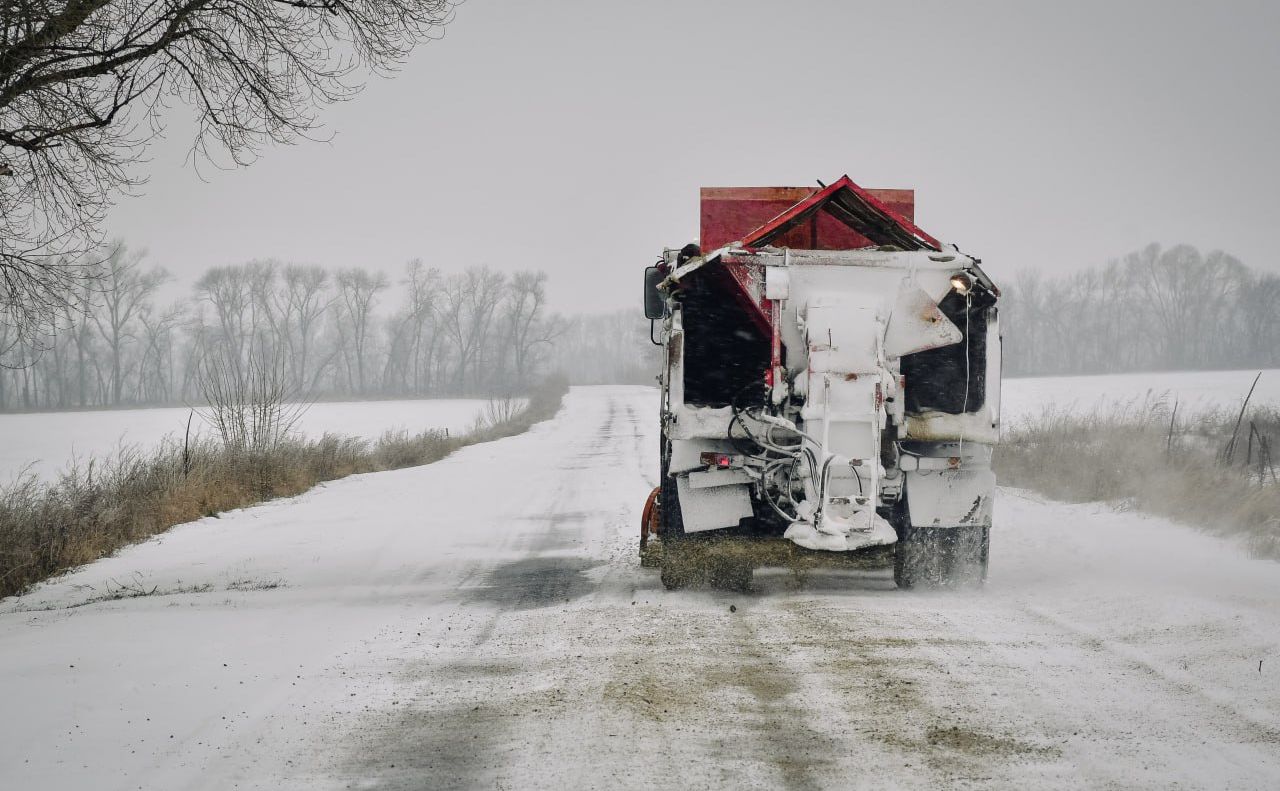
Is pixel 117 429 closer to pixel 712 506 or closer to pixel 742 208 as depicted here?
pixel 742 208

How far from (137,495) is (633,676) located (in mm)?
9226

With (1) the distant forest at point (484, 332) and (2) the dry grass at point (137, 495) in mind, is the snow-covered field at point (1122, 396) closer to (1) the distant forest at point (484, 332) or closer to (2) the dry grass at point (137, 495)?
(2) the dry grass at point (137, 495)

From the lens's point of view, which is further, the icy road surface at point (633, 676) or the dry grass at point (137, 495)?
the dry grass at point (137, 495)

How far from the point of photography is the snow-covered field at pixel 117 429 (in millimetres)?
28031

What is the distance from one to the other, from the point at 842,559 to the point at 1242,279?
10375 cm

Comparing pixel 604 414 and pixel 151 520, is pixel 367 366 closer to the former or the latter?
pixel 604 414

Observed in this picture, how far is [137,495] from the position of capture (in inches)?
449

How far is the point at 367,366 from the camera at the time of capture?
11431cm

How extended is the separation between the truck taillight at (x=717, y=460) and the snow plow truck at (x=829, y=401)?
0.03 ft

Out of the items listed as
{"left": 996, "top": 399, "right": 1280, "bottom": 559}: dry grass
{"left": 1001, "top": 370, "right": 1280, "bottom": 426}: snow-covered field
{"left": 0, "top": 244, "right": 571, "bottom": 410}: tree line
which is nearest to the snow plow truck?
{"left": 996, "top": 399, "right": 1280, "bottom": 559}: dry grass

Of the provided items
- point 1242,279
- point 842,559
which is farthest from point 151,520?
point 1242,279

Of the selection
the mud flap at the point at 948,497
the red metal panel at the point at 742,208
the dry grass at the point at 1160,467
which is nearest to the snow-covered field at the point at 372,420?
the dry grass at the point at 1160,467

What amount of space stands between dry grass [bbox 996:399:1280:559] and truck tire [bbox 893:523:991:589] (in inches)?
117

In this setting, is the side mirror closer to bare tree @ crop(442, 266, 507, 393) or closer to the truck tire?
A: the truck tire
